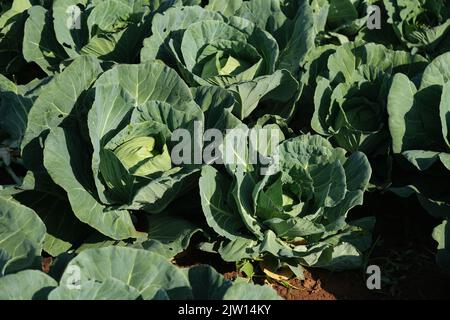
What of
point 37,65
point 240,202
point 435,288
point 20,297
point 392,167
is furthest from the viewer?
point 37,65

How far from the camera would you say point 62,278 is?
290 centimetres

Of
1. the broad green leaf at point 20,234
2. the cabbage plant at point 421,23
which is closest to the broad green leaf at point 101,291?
the broad green leaf at point 20,234

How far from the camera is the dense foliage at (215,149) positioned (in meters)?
3.75

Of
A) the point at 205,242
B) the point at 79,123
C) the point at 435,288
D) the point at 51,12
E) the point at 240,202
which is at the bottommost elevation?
the point at 435,288

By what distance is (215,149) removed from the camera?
13.1 ft

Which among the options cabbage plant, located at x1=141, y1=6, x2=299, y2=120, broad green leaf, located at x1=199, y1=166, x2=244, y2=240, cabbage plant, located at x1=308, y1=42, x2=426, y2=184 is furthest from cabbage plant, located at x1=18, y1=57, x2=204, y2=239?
cabbage plant, located at x1=308, y1=42, x2=426, y2=184

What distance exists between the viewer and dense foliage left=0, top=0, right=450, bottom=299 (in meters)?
3.75

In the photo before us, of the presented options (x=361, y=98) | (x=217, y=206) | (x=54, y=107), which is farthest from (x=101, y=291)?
(x=361, y=98)

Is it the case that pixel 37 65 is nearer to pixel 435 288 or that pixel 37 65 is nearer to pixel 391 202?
pixel 391 202

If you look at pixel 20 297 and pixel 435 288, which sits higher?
pixel 20 297

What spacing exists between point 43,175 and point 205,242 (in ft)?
3.53

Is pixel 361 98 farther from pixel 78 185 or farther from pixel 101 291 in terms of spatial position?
pixel 101 291

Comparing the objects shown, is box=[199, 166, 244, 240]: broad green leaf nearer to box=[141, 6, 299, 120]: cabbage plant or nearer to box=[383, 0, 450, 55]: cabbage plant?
box=[141, 6, 299, 120]: cabbage plant

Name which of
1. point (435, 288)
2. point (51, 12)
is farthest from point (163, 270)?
point (51, 12)
